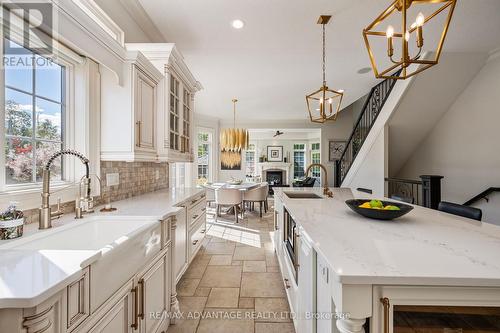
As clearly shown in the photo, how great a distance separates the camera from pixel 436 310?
840mm

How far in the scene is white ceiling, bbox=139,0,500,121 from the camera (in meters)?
2.30

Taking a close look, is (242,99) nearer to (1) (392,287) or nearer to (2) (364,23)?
(2) (364,23)

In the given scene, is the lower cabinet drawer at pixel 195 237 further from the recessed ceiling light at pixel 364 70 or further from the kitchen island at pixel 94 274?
the recessed ceiling light at pixel 364 70

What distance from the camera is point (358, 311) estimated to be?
78 cm

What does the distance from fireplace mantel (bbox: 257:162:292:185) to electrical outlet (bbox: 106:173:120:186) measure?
9031mm

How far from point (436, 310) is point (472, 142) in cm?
435

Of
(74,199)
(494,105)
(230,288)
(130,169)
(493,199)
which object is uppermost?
(494,105)

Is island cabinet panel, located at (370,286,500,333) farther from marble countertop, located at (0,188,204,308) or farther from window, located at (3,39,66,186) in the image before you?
window, located at (3,39,66,186)

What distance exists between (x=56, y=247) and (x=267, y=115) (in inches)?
260

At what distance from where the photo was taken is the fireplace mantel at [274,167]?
35.9 feet

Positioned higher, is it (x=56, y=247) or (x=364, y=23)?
(x=364, y=23)

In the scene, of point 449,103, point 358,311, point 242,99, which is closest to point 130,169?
point 358,311

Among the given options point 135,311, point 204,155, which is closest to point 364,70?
point 135,311

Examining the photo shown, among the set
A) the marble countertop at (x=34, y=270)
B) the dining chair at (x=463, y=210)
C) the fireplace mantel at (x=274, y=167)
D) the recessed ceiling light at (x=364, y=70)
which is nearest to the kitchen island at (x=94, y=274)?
the marble countertop at (x=34, y=270)
